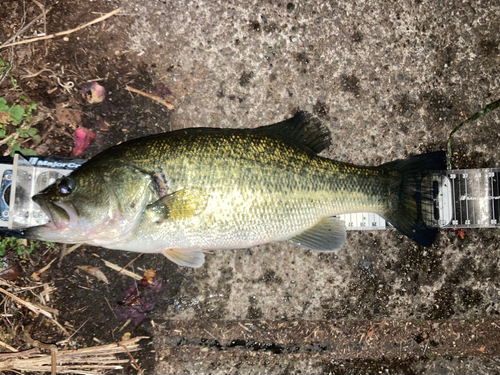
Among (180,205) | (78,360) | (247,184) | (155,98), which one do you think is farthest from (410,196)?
(78,360)

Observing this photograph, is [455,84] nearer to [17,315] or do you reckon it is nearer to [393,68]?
[393,68]

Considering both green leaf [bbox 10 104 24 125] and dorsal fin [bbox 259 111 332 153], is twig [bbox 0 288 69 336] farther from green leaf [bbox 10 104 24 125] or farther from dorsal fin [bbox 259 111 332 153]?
dorsal fin [bbox 259 111 332 153]

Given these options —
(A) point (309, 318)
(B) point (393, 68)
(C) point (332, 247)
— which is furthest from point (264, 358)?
(B) point (393, 68)

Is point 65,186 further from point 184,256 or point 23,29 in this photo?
point 23,29

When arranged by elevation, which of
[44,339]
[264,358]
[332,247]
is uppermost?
[332,247]

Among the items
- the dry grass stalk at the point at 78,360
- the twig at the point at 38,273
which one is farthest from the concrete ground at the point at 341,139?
the twig at the point at 38,273

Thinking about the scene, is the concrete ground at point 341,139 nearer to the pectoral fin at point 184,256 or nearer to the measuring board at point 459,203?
the measuring board at point 459,203
